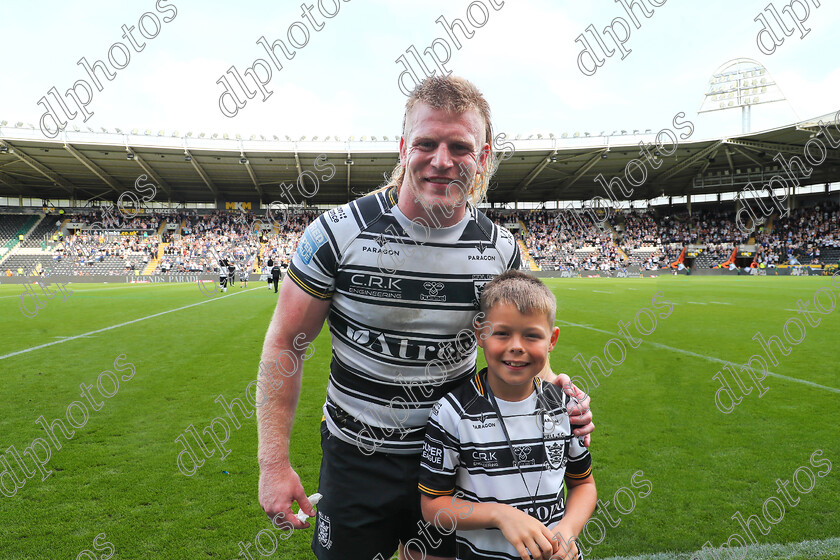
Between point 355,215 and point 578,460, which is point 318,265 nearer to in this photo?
point 355,215

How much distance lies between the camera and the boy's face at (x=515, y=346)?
1563 mm

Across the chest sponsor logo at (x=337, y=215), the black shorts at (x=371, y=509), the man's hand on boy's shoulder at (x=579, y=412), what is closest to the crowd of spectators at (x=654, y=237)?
the man's hand on boy's shoulder at (x=579, y=412)

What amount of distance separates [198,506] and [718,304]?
51.3ft

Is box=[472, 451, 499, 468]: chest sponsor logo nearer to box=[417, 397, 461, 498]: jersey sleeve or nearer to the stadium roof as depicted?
box=[417, 397, 461, 498]: jersey sleeve

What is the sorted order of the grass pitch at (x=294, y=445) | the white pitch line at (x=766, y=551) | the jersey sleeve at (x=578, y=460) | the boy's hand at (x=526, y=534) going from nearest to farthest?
the boy's hand at (x=526, y=534) < the jersey sleeve at (x=578, y=460) < the white pitch line at (x=766, y=551) < the grass pitch at (x=294, y=445)

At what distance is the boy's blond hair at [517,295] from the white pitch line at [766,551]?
179 centimetres

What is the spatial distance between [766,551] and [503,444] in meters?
2.10

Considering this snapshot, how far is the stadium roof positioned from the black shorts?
36223mm

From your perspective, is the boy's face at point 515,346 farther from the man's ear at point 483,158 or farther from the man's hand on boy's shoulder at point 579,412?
the man's ear at point 483,158

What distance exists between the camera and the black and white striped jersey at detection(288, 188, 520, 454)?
1594 millimetres

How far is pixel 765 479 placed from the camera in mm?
3365

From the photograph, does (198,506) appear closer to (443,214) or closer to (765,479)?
(443,214)

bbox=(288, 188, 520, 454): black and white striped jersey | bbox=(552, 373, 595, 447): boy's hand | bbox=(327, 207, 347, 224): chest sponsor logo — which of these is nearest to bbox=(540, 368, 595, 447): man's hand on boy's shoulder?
bbox=(552, 373, 595, 447): boy's hand

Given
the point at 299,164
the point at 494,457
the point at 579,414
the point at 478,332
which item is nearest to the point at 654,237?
the point at 299,164
